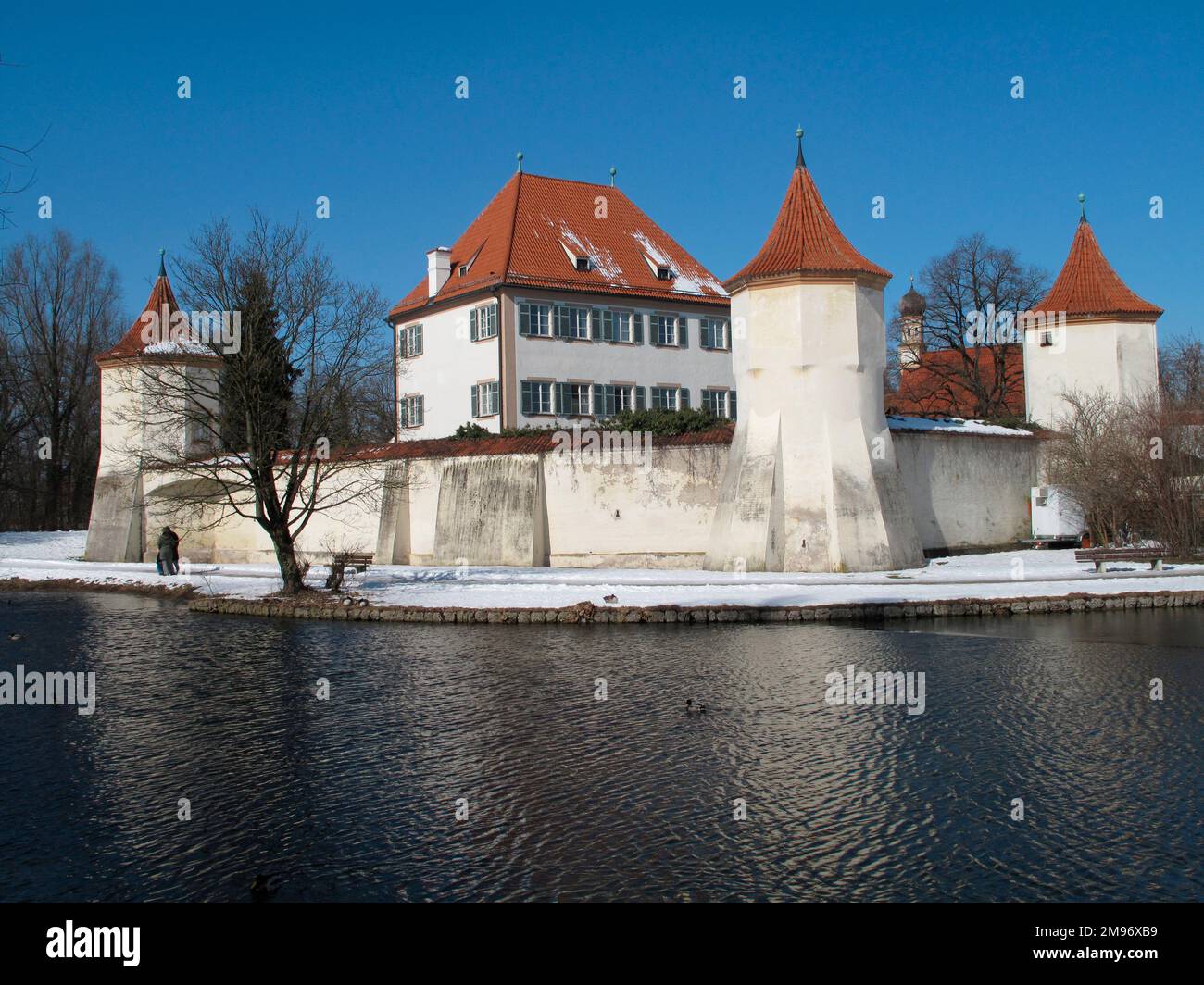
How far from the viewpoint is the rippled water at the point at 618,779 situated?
21.8ft

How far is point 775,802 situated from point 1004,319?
48320mm

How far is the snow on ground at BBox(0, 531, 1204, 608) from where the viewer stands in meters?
21.6

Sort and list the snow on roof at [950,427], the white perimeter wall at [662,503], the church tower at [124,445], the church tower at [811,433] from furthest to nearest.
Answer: the church tower at [124,445] < the snow on roof at [950,427] < the white perimeter wall at [662,503] < the church tower at [811,433]

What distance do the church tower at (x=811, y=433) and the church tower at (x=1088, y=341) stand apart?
38.4 feet

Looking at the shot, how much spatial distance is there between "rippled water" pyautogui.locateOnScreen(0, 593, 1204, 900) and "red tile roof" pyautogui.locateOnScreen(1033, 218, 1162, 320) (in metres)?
24.1

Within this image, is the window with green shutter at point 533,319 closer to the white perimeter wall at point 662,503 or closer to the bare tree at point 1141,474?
the white perimeter wall at point 662,503

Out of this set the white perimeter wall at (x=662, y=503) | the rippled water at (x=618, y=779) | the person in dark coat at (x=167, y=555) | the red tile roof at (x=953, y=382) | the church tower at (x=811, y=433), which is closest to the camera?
the rippled water at (x=618, y=779)

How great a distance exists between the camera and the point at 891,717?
11.0 m

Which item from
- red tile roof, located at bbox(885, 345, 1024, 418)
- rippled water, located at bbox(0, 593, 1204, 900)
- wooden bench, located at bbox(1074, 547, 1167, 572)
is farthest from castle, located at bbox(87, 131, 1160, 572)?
red tile roof, located at bbox(885, 345, 1024, 418)

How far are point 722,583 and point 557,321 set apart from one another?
20.3m

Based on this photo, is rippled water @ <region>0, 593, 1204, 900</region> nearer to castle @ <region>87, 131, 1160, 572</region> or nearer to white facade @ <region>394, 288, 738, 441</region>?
castle @ <region>87, 131, 1160, 572</region>

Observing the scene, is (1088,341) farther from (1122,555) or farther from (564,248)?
(564,248)

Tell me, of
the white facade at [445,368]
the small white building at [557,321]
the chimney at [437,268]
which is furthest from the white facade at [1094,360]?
the chimney at [437,268]

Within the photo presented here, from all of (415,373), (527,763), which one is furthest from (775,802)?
(415,373)
